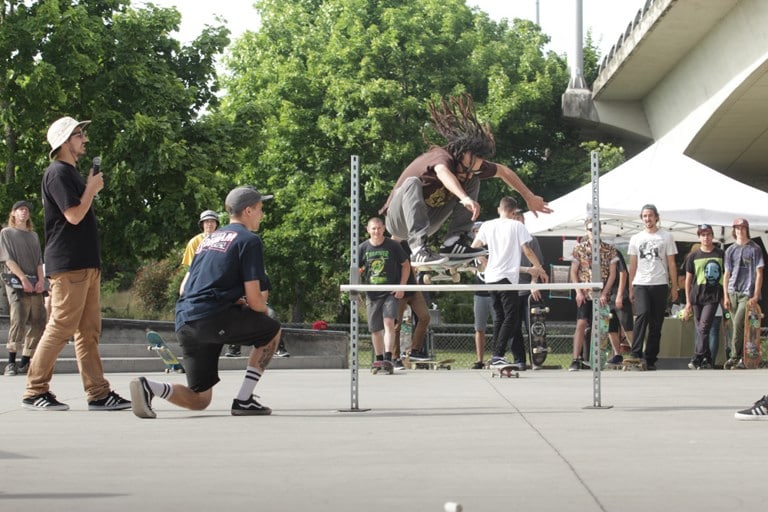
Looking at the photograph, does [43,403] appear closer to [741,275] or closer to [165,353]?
[165,353]

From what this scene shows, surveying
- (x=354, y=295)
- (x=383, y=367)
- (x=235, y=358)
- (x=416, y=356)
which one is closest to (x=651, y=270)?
(x=416, y=356)

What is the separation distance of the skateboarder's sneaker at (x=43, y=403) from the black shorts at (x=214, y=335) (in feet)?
3.98

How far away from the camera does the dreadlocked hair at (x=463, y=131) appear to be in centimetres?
945

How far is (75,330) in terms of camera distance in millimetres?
8859

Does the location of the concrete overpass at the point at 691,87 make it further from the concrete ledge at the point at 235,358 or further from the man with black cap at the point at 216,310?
the man with black cap at the point at 216,310

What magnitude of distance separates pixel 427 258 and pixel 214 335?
1872 millimetres

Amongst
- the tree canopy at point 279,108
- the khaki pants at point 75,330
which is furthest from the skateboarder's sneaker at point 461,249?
the tree canopy at point 279,108

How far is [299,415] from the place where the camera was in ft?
29.0

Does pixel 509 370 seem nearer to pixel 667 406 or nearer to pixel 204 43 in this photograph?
pixel 667 406

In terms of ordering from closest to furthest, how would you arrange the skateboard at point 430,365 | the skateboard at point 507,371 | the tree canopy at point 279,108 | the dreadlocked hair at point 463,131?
1. the dreadlocked hair at point 463,131
2. the skateboard at point 507,371
3. the skateboard at point 430,365
4. the tree canopy at point 279,108

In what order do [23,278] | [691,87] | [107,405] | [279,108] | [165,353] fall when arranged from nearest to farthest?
[107,405], [23,278], [165,353], [691,87], [279,108]

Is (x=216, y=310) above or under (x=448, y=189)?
under

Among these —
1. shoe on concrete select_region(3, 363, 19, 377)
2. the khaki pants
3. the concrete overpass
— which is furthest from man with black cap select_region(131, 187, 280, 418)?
the concrete overpass

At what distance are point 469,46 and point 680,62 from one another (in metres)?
12.7
